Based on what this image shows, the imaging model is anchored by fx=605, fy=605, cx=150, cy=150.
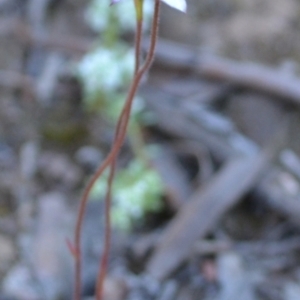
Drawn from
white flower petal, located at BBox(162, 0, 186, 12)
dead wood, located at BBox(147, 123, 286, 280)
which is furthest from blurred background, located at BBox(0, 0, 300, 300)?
white flower petal, located at BBox(162, 0, 186, 12)

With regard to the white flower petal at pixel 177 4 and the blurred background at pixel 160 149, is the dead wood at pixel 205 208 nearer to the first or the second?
the blurred background at pixel 160 149

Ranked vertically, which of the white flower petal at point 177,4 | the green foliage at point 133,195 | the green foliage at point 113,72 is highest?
the white flower petal at point 177,4

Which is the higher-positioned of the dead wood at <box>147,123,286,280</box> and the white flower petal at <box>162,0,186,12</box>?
the white flower petal at <box>162,0,186,12</box>

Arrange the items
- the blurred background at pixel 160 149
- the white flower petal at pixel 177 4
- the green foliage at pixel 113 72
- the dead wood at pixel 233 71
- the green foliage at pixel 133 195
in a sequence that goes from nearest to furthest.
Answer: the white flower petal at pixel 177 4 < the blurred background at pixel 160 149 < the green foliage at pixel 133 195 < the green foliage at pixel 113 72 < the dead wood at pixel 233 71

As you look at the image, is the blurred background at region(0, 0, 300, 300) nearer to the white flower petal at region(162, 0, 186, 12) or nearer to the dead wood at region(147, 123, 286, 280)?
the dead wood at region(147, 123, 286, 280)

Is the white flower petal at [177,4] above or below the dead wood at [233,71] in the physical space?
above

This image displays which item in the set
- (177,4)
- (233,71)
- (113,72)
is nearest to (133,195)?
(113,72)

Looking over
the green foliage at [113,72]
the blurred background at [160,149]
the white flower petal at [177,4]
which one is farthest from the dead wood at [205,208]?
the white flower petal at [177,4]

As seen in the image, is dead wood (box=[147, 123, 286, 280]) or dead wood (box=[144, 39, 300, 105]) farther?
dead wood (box=[144, 39, 300, 105])
